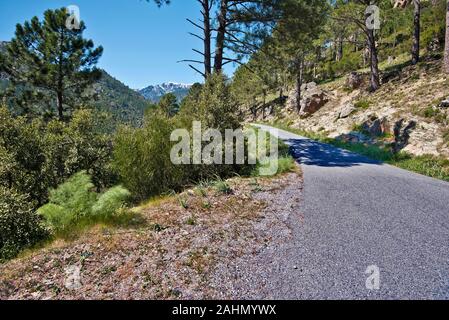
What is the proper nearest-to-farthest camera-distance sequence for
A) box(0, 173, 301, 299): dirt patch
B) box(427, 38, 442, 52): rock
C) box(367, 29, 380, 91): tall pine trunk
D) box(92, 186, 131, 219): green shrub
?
1. box(0, 173, 301, 299): dirt patch
2. box(92, 186, 131, 219): green shrub
3. box(367, 29, 380, 91): tall pine trunk
4. box(427, 38, 442, 52): rock

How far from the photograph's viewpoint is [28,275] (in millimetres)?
3881

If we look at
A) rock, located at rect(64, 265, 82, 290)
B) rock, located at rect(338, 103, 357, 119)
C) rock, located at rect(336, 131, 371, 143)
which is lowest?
rock, located at rect(64, 265, 82, 290)

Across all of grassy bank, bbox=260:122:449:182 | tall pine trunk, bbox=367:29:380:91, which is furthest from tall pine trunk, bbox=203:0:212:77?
tall pine trunk, bbox=367:29:380:91

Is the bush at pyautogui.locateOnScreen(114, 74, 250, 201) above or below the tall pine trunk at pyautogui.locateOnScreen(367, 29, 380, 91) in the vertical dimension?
below

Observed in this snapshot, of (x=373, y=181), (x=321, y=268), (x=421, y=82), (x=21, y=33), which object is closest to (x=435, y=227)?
(x=321, y=268)

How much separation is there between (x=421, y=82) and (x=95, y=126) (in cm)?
1792

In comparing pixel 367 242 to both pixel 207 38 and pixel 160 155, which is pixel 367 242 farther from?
pixel 207 38

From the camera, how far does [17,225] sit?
221 inches

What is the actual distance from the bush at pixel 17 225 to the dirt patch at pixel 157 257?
1027 mm

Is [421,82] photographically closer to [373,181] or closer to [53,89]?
[373,181]

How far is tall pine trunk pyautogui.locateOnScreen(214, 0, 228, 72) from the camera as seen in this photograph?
1299 cm

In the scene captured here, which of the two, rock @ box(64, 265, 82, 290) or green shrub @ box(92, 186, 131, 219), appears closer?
rock @ box(64, 265, 82, 290)

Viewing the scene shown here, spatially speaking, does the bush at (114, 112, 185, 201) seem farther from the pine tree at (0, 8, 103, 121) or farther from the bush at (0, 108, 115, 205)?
the pine tree at (0, 8, 103, 121)

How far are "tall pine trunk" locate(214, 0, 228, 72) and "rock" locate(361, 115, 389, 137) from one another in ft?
29.2
